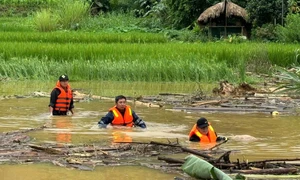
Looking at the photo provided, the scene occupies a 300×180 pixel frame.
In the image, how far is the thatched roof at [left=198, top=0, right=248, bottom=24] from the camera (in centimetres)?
3403

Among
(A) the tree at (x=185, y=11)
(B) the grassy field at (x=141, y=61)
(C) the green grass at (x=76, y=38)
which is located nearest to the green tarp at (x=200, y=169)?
(B) the grassy field at (x=141, y=61)

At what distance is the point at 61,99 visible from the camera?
14.0 metres

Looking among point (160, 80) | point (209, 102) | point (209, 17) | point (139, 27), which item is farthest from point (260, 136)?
point (139, 27)

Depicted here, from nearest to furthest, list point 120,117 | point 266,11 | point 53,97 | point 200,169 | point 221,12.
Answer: point 200,169, point 120,117, point 53,97, point 266,11, point 221,12

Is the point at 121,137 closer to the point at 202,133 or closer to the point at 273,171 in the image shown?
the point at 202,133

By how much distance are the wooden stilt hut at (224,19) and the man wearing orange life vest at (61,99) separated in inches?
814

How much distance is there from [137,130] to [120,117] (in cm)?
42

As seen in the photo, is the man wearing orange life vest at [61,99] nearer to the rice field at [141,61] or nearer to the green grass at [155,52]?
the rice field at [141,61]

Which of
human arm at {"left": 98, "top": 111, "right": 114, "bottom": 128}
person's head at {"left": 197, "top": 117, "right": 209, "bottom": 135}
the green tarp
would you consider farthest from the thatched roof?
the green tarp

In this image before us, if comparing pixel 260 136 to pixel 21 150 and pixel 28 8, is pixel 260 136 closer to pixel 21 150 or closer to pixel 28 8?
pixel 21 150

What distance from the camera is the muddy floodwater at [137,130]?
7746mm

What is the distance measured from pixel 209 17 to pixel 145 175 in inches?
1057

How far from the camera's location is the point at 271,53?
2303 centimetres

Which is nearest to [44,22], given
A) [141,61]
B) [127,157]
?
[141,61]
